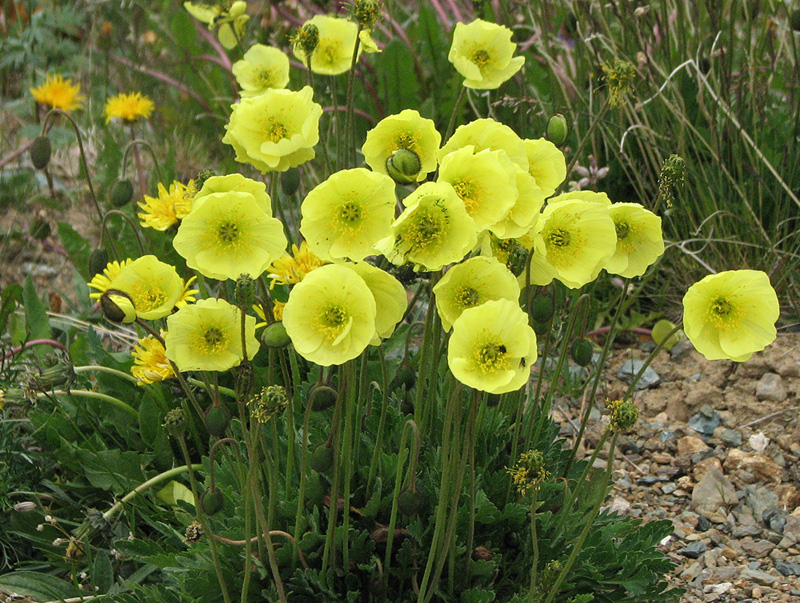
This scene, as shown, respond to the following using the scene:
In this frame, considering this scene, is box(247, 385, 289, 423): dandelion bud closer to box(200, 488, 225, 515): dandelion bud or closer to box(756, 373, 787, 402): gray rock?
box(200, 488, 225, 515): dandelion bud

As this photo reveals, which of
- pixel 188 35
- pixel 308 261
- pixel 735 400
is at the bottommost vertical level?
pixel 308 261

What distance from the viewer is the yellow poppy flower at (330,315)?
1.22 meters

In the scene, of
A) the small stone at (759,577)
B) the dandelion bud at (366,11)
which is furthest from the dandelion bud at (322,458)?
the small stone at (759,577)

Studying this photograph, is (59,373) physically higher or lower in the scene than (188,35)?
lower

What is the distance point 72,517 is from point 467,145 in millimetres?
1543

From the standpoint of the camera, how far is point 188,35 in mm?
4492

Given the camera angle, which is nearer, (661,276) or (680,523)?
(680,523)

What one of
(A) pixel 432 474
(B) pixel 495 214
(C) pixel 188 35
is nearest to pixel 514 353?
(B) pixel 495 214

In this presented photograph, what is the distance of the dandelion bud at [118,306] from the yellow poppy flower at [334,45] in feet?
2.48

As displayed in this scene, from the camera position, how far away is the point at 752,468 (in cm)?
237

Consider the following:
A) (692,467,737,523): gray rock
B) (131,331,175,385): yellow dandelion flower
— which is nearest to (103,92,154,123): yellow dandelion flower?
(131,331,175,385): yellow dandelion flower

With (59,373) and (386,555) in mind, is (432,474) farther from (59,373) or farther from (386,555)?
(59,373)

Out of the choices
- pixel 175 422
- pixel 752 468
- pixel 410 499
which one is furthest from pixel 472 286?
pixel 752 468

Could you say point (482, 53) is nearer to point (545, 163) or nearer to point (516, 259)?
point (545, 163)
